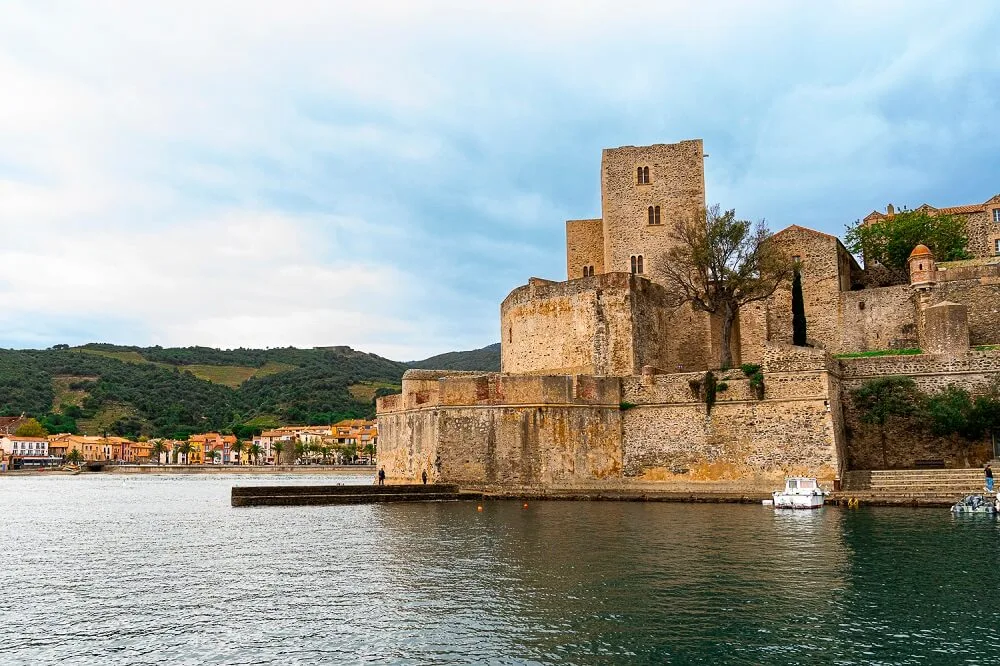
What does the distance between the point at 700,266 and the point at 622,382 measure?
215 inches

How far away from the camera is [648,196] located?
35.4 meters

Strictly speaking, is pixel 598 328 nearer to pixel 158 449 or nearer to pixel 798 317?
pixel 798 317

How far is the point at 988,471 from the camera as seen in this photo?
75.5ft

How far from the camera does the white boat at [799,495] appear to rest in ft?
76.3

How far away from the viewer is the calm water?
30.8 ft

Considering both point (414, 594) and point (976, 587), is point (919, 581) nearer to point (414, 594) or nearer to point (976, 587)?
point (976, 587)

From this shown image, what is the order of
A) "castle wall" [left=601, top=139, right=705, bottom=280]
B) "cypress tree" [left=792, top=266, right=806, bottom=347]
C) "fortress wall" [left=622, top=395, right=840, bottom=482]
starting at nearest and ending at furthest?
"fortress wall" [left=622, top=395, right=840, bottom=482]
"cypress tree" [left=792, top=266, right=806, bottom=347]
"castle wall" [left=601, top=139, right=705, bottom=280]

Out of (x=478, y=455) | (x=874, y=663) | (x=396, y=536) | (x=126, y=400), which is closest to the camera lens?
(x=874, y=663)

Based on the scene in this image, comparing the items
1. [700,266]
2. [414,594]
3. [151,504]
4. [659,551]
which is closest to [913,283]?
[700,266]

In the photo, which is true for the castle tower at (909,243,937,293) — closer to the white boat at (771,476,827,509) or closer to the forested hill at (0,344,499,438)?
the white boat at (771,476,827,509)

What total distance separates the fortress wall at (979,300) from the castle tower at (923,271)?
1.15 ft

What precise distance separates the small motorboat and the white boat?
3.40 meters

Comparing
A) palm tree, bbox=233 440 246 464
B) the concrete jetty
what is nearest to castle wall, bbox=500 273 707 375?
the concrete jetty

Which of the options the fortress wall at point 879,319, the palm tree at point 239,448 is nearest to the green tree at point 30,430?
the palm tree at point 239,448
